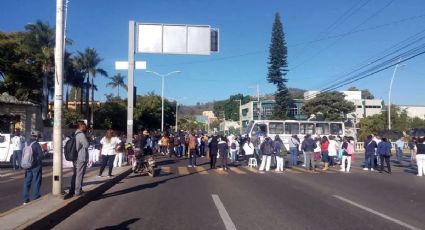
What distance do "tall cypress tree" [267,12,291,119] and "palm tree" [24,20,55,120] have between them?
27.4 meters

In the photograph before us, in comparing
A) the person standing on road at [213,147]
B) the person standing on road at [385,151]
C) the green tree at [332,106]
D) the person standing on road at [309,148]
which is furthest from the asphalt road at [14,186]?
the green tree at [332,106]

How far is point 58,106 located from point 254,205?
204 inches

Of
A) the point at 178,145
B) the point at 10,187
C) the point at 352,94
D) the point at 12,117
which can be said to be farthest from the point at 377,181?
the point at 352,94

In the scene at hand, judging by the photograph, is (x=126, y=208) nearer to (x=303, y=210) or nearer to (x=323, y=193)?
(x=303, y=210)

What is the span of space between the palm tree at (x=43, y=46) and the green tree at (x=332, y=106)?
38591mm

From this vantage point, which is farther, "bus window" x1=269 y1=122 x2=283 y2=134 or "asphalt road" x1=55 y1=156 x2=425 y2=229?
"bus window" x1=269 y1=122 x2=283 y2=134

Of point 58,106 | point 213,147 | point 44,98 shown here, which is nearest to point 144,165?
point 213,147


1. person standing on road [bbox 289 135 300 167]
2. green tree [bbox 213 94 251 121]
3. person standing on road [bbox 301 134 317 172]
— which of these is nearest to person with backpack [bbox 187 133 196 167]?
person standing on road [bbox 289 135 300 167]

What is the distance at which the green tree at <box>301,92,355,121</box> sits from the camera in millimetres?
70125

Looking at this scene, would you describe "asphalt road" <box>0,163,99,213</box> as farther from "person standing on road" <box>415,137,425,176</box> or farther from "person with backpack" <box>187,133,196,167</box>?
"person standing on road" <box>415,137,425,176</box>

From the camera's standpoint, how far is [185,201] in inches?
481

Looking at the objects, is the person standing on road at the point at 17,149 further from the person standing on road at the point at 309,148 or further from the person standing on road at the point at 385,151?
the person standing on road at the point at 385,151

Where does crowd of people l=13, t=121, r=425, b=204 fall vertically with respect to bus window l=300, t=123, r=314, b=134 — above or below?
below

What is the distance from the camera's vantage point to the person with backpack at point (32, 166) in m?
10.9
